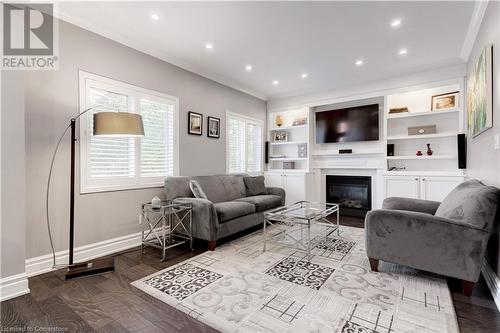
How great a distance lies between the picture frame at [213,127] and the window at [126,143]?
0.76 metres

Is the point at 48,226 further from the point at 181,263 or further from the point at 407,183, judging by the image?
the point at 407,183

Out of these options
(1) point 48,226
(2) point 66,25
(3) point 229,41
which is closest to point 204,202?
(1) point 48,226

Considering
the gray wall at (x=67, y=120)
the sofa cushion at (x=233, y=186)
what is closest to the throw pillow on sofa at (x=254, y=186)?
the sofa cushion at (x=233, y=186)

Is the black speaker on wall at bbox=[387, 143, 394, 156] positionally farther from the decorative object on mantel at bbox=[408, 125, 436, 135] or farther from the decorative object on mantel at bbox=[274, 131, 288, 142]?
the decorative object on mantel at bbox=[274, 131, 288, 142]

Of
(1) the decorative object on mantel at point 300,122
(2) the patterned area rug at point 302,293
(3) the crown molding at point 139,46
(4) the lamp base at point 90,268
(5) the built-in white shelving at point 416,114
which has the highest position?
(3) the crown molding at point 139,46

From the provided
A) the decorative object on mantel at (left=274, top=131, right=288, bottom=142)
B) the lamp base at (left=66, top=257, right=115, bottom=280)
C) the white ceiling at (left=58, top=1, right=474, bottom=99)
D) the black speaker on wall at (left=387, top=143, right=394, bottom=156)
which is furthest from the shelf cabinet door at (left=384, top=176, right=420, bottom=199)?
the lamp base at (left=66, top=257, right=115, bottom=280)

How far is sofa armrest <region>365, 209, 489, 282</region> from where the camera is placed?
2.02m

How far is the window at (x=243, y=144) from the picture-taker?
516cm

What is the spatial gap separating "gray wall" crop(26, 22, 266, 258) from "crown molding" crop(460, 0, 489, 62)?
12.8ft

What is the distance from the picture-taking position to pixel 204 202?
3.17 metres

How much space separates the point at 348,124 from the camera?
17.4 feet

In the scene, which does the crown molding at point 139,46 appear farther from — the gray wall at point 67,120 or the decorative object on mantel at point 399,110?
the decorative object on mantel at point 399,110

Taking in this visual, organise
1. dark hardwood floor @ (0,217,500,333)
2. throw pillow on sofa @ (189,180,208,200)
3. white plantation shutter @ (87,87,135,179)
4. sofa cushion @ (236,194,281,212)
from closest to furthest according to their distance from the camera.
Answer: dark hardwood floor @ (0,217,500,333) → white plantation shutter @ (87,87,135,179) → throw pillow on sofa @ (189,180,208,200) → sofa cushion @ (236,194,281,212)

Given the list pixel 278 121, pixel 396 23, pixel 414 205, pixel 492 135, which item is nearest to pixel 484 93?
pixel 492 135
